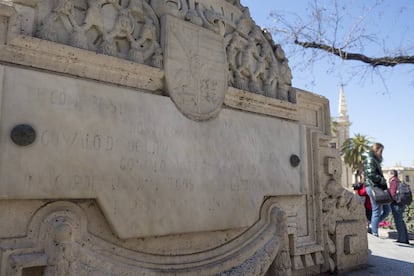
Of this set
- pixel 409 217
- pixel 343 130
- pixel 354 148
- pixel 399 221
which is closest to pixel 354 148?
pixel 354 148

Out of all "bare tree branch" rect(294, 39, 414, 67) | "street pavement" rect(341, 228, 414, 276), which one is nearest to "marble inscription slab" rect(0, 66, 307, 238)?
"street pavement" rect(341, 228, 414, 276)

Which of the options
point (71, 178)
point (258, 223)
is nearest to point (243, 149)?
point (258, 223)

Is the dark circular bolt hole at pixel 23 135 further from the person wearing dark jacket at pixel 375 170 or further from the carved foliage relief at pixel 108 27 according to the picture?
the person wearing dark jacket at pixel 375 170

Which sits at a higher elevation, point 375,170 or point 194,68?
point 194,68

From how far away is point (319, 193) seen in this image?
464 centimetres

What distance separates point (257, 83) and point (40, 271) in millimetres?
2852

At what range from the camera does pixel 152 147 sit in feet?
9.98

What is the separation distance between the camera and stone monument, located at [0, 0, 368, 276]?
96.7 inches

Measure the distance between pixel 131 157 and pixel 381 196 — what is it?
16.1 ft

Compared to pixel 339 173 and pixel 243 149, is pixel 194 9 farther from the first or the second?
pixel 339 173

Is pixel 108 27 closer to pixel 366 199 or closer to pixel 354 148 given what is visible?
pixel 366 199

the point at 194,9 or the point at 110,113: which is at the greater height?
the point at 194,9

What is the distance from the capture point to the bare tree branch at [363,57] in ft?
29.1

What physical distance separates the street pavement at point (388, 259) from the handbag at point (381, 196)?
0.73 metres
